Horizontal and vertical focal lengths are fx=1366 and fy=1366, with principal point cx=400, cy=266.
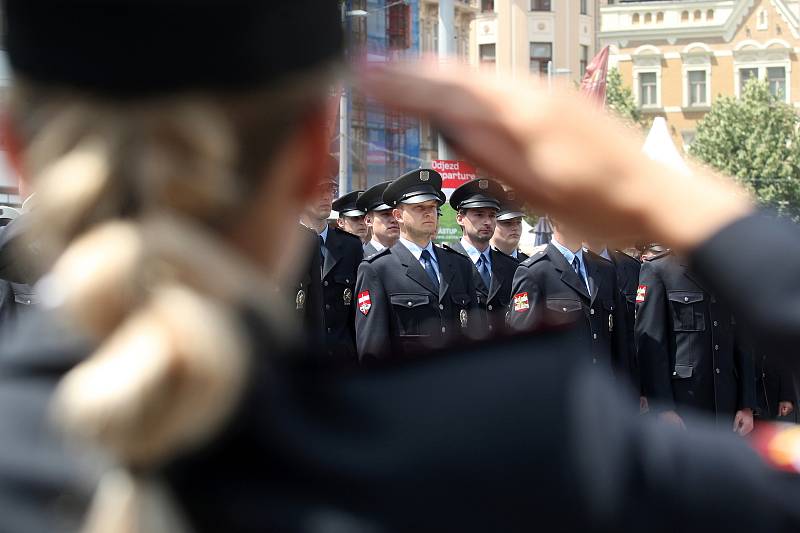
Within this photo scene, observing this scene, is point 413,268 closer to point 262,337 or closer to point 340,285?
point 340,285

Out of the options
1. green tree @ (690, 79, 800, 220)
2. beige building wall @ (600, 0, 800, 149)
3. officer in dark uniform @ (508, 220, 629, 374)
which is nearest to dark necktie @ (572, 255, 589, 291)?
officer in dark uniform @ (508, 220, 629, 374)

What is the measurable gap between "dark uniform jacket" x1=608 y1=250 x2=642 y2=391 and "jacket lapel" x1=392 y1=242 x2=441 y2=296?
1288 millimetres

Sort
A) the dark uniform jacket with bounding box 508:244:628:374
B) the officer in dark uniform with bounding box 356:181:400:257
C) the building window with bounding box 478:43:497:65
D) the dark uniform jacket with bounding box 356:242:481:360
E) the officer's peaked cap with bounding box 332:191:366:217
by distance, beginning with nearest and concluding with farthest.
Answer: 1. the dark uniform jacket with bounding box 356:242:481:360
2. the dark uniform jacket with bounding box 508:244:628:374
3. the officer in dark uniform with bounding box 356:181:400:257
4. the officer's peaked cap with bounding box 332:191:366:217
5. the building window with bounding box 478:43:497:65

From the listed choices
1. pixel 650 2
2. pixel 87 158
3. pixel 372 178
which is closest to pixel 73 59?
pixel 87 158

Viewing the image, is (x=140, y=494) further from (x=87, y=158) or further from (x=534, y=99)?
(x=534, y=99)

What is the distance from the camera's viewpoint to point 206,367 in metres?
0.96

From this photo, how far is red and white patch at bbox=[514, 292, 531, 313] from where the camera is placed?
29.6ft

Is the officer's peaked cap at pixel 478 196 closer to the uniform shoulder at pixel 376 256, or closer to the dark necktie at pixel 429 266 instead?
the dark necktie at pixel 429 266

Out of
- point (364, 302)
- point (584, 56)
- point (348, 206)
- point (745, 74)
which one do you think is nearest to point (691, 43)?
point (745, 74)

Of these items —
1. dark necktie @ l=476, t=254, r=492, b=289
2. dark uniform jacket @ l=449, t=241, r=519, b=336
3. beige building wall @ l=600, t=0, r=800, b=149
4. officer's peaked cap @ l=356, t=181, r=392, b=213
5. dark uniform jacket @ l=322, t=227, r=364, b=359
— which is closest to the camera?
dark uniform jacket @ l=322, t=227, r=364, b=359

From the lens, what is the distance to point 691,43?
7056cm

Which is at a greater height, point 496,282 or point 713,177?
point 713,177

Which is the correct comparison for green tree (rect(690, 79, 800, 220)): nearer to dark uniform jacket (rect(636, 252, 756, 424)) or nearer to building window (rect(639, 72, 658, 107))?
building window (rect(639, 72, 658, 107))

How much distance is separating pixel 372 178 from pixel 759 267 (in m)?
52.4
